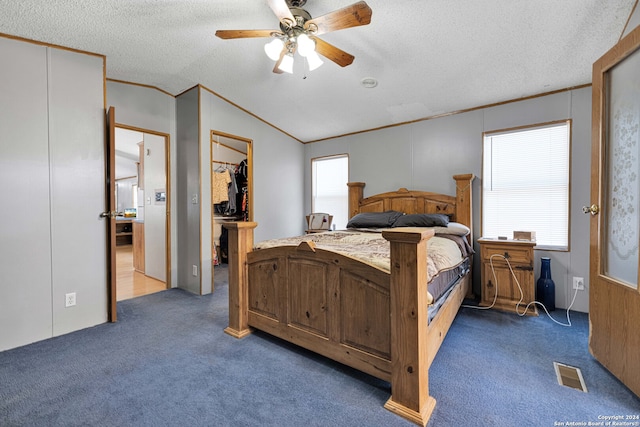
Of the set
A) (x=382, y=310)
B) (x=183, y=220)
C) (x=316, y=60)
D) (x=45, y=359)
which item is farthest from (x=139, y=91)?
(x=382, y=310)

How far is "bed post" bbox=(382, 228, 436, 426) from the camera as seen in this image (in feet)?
4.49

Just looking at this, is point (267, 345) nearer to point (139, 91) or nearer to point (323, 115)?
point (323, 115)

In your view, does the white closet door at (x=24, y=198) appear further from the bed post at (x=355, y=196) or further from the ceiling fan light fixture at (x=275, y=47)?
the bed post at (x=355, y=196)

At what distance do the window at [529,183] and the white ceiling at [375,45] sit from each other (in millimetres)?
477

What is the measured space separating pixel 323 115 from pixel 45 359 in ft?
12.0

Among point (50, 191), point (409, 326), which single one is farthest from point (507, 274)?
point (50, 191)

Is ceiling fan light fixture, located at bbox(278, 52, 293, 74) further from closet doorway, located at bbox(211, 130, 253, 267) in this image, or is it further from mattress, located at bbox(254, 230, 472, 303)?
closet doorway, located at bbox(211, 130, 253, 267)

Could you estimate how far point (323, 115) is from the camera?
3.88 m

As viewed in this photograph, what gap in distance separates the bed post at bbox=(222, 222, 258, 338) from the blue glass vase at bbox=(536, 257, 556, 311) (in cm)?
289

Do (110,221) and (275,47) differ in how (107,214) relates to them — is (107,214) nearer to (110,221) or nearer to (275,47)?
(110,221)

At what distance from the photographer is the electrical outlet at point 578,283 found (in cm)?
278

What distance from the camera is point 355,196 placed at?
167 inches

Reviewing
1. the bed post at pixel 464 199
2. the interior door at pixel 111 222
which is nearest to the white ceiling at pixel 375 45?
the interior door at pixel 111 222

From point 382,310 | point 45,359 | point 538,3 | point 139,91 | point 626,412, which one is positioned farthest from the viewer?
point 139,91
